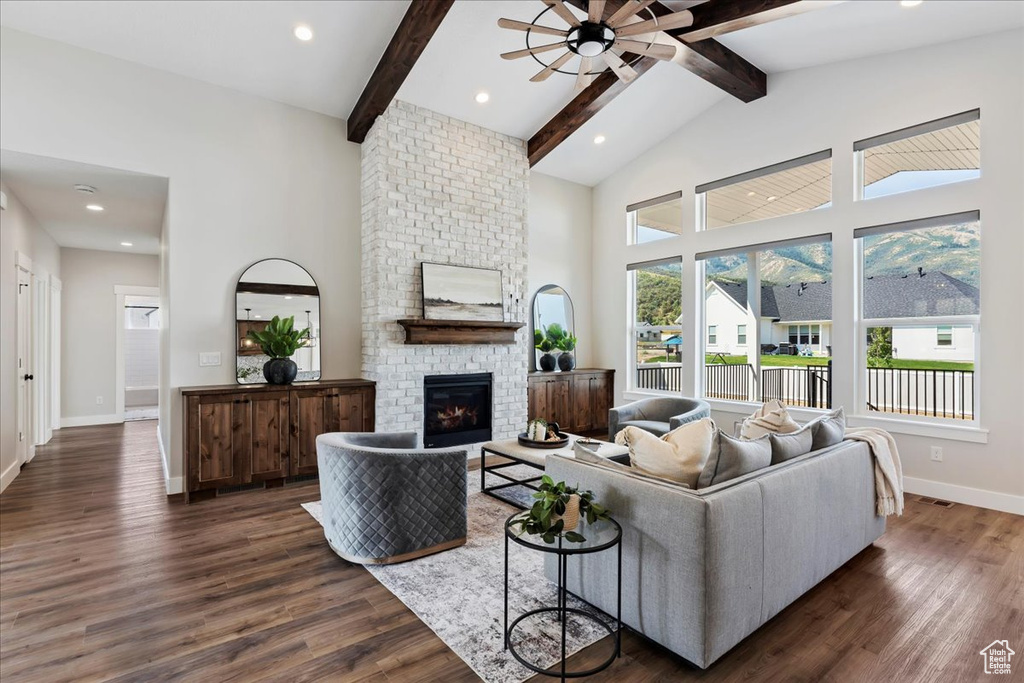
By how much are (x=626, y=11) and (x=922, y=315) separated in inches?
142

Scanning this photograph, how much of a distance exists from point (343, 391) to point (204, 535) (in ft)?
5.52

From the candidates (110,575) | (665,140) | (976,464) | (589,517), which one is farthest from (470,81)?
(976,464)

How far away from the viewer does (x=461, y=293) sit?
212 inches

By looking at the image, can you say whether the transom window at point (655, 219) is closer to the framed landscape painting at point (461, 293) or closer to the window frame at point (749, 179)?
the window frame at point (749, 179)

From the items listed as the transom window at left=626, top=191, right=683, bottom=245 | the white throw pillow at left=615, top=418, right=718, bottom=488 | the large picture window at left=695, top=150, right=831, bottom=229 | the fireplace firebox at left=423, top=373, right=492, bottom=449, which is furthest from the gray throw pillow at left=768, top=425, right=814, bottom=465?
the transom window at left=626, top=191, right=683, bottom=245

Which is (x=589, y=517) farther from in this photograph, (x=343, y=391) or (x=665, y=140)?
(x=665, y=140)

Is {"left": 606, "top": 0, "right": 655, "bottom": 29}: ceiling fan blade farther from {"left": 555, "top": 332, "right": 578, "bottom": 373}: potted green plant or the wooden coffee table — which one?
{"left": 555, "top": 332, "right": 578, "bottom": 373}: potted green plant

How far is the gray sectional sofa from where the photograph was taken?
72.5 inches

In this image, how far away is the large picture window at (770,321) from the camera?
16.2ft

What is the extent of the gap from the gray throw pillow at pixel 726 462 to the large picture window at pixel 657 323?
4.17 metres

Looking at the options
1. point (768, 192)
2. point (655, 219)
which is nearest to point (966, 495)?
point (768, 192)

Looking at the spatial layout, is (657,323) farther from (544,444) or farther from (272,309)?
(272,309)

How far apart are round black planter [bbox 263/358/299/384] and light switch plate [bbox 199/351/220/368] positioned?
1.31 ft

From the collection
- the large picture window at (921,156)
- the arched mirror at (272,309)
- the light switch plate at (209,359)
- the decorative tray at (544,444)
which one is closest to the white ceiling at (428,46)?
the large picture window at (921,156)
